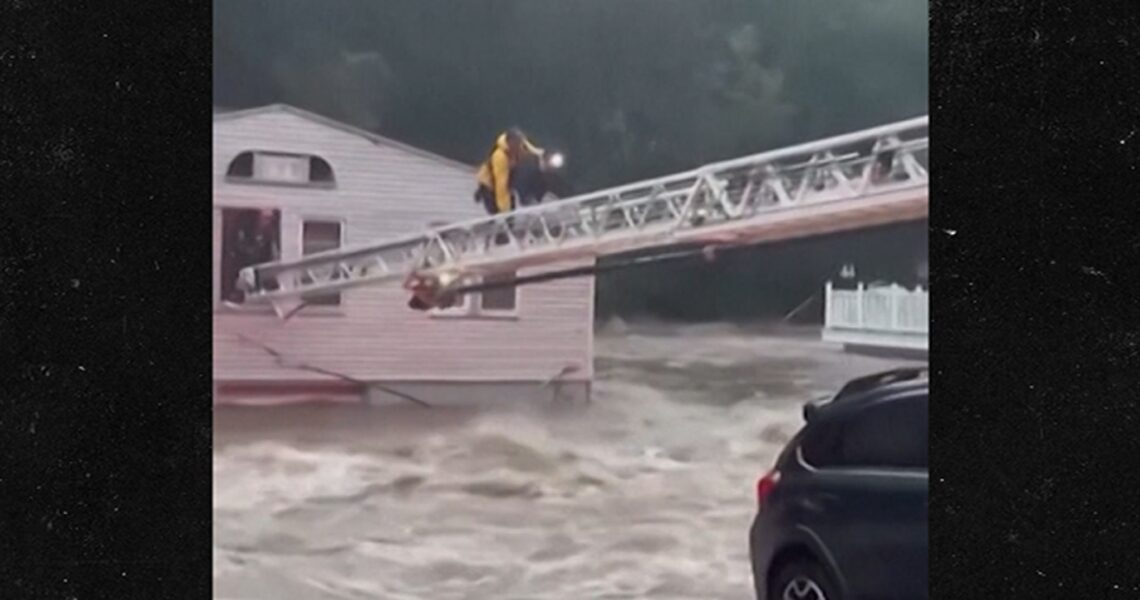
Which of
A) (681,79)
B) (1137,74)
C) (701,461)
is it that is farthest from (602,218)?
(1137,74)

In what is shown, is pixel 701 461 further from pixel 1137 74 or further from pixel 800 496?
pixel 1137 74

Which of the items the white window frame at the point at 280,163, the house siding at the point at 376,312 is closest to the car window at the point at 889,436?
the house siding at the point at 376,312

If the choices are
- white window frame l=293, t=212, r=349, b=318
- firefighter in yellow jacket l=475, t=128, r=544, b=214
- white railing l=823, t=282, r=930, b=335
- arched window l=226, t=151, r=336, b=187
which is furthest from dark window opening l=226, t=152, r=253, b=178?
white railing l=823, t=282, r=930, b=335

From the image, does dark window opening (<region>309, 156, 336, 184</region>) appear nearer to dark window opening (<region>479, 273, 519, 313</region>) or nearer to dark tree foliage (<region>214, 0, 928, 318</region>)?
dark tree foliage (<region>214, 0, 928, 318</region>)

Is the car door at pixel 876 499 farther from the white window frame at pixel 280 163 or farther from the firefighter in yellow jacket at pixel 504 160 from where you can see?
the white window frame at pixel 280 163

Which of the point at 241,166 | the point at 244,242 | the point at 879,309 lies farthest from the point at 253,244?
the point at 879,309

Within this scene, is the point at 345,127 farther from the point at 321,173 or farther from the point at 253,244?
the point at 253,244
